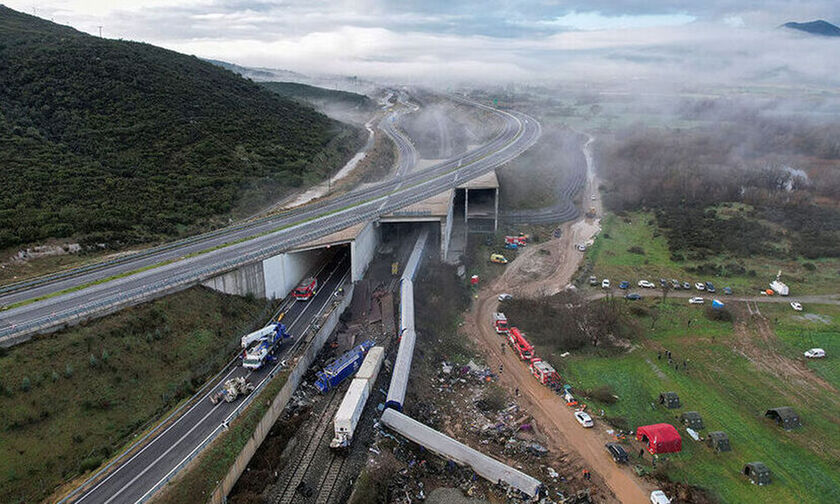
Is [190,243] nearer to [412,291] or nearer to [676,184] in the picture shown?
[412,291]

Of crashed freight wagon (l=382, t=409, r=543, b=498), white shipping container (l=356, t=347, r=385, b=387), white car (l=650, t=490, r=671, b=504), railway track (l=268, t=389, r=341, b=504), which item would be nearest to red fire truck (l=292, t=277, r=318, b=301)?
white shipping container (l=356, t=347, r=385, b=387)

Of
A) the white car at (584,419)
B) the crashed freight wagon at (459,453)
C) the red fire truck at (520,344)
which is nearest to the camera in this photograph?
the crashed freight wagon at (459,453)

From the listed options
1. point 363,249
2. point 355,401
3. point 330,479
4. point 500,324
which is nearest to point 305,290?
point 363,249

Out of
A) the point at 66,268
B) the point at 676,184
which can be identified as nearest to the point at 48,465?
the point at 66,268

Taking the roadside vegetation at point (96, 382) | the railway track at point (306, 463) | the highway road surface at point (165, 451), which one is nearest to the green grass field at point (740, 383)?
the railway track at point (306, 463)

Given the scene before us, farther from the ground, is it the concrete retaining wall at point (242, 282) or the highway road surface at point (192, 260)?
the highway road surface at point (192, 260)

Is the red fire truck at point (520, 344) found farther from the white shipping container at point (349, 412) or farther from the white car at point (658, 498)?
the white car at point (658, 498)

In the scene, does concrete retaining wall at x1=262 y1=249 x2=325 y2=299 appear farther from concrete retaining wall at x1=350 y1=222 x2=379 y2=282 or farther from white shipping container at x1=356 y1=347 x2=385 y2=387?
white shipping container at x1=356 y1=347 x2=385 y2=387

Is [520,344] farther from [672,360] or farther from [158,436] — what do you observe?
[158,436]
